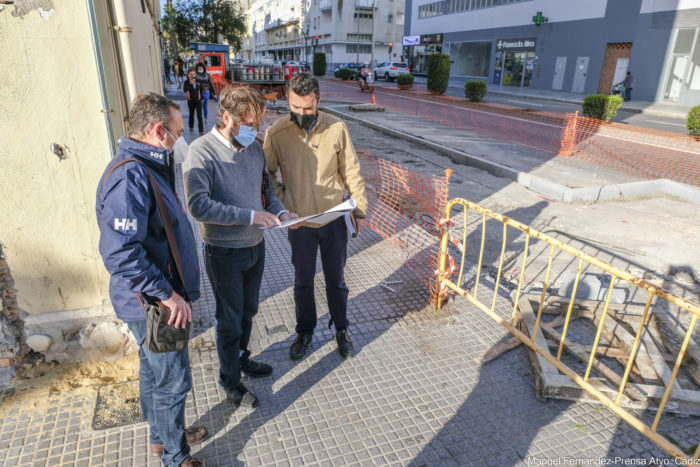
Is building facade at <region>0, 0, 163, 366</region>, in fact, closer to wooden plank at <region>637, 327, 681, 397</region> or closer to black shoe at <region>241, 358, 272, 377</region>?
black shoe at <region>241, 358, 272, 377</region>

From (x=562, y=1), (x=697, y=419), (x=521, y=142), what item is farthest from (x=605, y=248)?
(x=562, y=1)

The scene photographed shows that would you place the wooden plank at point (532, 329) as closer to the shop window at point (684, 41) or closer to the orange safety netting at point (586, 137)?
the orange safety netting at point (586, 137)

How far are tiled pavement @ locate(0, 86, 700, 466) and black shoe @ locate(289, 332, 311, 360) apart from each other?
0.06 metres

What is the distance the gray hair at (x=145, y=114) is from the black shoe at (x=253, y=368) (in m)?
1.87

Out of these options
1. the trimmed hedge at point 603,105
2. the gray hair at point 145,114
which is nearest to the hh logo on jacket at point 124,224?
the gray hair at point 145,114

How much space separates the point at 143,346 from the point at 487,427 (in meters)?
2.19

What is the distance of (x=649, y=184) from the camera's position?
8.63 metres

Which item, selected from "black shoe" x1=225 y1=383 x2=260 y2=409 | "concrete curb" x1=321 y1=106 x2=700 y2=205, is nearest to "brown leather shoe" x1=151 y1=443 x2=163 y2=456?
"black shoe" x1=225 y1=383 x2=260 y2=409

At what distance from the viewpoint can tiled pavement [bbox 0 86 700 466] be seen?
105 inches

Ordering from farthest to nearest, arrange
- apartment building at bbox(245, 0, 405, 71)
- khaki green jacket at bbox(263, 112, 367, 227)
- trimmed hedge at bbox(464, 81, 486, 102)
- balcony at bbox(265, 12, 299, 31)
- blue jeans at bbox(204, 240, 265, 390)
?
balcony at bbox(265, 12, 299, 31) → apartment building at bbox(245, 0, 405, 71) → trimmed hedge at bbox(464, 81, 486, 102) → khaki green jacket at bbox(263, 112, 367, 227) → blue jeans at bbox(204, 240, 265, 390)

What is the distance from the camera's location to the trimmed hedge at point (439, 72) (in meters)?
27.4

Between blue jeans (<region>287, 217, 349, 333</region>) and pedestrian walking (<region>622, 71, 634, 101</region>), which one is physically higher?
pedestrian walking (<region>622, 71, 634, 101</region>)

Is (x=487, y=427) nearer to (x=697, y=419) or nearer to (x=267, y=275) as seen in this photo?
(x=697, y=419)

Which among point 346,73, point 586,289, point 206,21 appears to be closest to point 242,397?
point 586,289
